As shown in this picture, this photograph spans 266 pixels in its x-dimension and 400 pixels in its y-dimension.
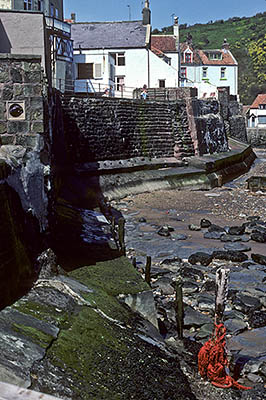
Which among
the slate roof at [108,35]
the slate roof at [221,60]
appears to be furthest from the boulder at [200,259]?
the slate roof at [221,60]

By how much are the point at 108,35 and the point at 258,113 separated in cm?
3099

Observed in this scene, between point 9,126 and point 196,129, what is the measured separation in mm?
24930

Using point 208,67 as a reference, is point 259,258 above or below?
below

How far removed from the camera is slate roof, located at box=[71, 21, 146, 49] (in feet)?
134

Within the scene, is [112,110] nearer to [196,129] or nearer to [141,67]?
[196,129]

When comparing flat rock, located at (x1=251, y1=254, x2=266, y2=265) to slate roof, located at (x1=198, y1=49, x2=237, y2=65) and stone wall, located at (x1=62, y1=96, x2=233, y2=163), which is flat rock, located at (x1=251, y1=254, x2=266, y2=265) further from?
slate roof, located at (x1=198, y1=49, x2=237, y2=65)

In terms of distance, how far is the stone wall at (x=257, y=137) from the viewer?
2360 inches

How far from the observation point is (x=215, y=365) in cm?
629

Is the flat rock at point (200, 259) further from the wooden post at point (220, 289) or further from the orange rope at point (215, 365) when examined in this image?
the orange rope at point (215, 365)

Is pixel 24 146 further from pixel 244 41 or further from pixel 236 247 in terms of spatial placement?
pixel 244 41

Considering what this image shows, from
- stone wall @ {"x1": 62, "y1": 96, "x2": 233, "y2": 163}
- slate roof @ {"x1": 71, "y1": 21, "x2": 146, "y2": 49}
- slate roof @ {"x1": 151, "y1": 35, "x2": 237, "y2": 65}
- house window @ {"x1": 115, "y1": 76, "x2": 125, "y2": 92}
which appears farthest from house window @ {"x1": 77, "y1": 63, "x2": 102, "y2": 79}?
slate roof @ {"x1": 151, "y1": 35, "x2": 237, "y2": 65}

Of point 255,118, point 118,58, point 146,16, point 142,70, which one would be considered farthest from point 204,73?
point 118,58

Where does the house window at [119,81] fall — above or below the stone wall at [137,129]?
above

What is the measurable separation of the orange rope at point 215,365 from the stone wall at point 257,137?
55809mm
